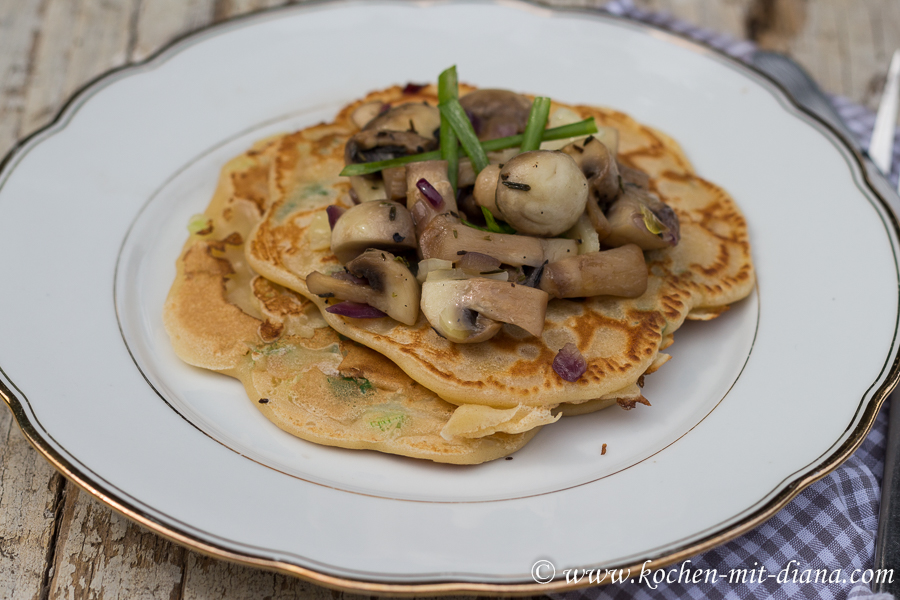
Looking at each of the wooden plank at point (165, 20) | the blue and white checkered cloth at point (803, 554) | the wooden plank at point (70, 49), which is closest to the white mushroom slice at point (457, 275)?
the blue and white checkered cloth at point (803, 554)

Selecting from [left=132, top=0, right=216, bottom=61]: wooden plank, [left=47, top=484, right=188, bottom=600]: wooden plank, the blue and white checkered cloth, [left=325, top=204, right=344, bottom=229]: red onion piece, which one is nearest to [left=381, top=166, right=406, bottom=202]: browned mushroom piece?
[left=325, top=204, right=344, bottom=229]: red onion piece

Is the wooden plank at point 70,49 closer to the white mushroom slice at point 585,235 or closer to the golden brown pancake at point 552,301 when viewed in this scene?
the golden brown pancake at point 552,301

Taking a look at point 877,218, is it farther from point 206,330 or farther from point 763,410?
point 206,330

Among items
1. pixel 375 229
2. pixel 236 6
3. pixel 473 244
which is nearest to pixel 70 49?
pixel 236 6

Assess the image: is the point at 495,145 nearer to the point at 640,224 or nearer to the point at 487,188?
the point at 487,188

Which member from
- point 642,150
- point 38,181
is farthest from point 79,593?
point 642,150

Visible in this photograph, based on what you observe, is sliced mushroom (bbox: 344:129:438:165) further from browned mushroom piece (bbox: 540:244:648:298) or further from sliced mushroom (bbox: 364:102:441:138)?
browned mushroom piece (bbox: 540:244:648:298)
